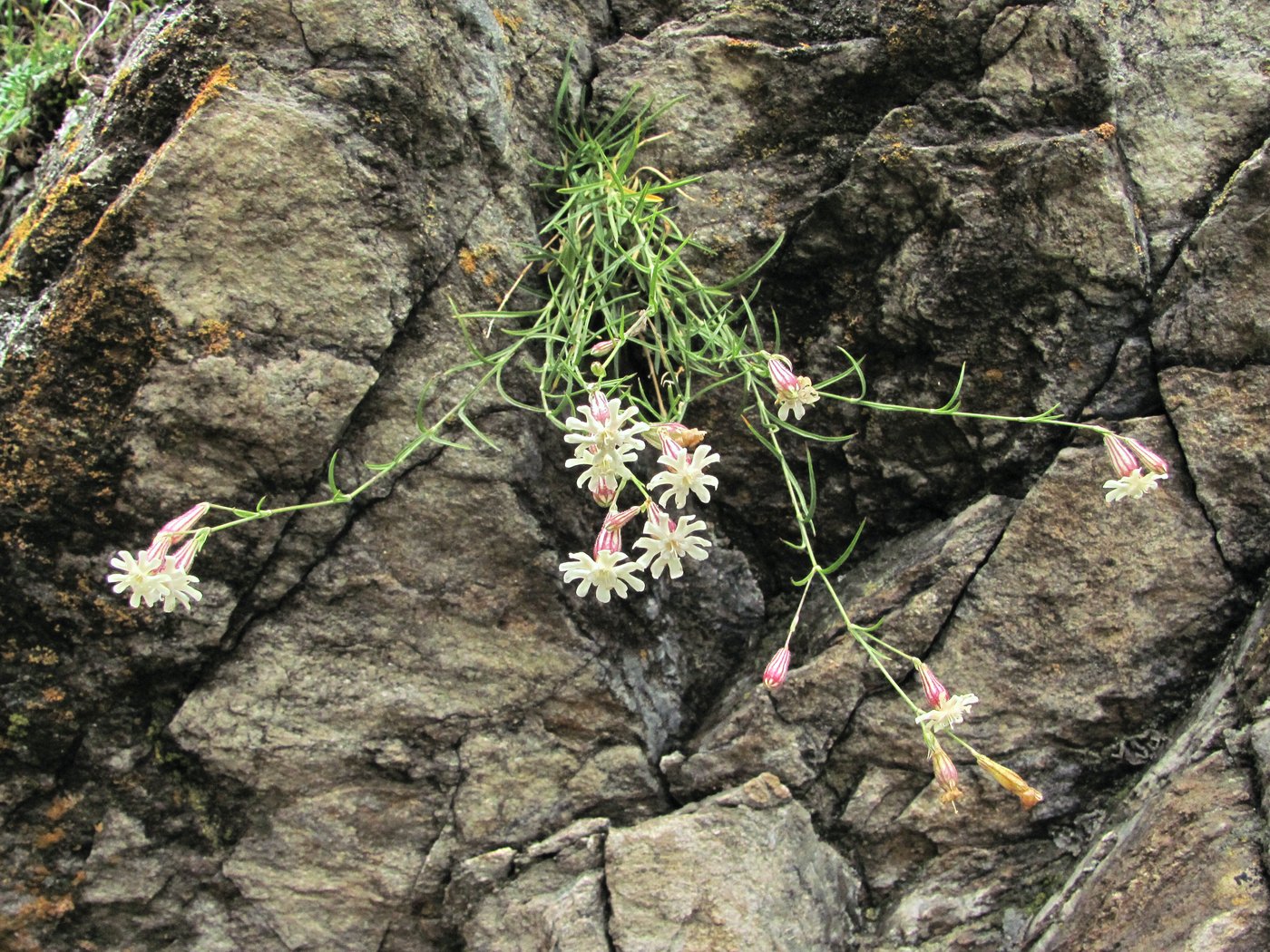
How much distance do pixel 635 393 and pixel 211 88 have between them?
4.23ft

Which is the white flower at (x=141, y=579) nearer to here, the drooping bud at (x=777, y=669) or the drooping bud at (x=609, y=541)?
the drooping bud at (x=609, y=541)

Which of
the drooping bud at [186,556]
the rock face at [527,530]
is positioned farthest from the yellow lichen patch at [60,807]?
the drooping bud at [186,556]

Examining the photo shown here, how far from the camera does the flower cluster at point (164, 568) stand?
77.9 inches

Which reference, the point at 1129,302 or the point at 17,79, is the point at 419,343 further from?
the point at 17,79

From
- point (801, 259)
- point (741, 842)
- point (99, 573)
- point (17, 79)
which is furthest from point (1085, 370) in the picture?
point (17, 79)

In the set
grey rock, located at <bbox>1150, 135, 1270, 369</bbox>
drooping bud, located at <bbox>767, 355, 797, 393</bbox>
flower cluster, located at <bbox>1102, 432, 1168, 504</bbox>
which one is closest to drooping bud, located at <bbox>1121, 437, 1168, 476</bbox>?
flower cluster, located at <bbox>1102, 432, 1168, 504</bbox>

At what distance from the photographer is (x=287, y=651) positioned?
241cm

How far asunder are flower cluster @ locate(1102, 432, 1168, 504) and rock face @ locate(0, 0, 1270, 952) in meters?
0.18

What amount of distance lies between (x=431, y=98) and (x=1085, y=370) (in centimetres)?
178

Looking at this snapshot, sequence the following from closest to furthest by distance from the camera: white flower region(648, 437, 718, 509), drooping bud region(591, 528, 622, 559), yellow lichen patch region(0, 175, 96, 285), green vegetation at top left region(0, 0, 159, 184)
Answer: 1. white flower region(648, 437, 718, 509)
2. drooping bud region(591, 528, 622, 559)
3. yellow lichen patch region(0, 175, 96, 285)
4. green vegetation at top left region(0, 0, 159, 184)

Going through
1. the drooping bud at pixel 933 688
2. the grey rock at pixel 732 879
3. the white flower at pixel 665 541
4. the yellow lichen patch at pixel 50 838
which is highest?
the white flower at pixel 665 541

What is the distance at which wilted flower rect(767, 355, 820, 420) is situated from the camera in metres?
2.21

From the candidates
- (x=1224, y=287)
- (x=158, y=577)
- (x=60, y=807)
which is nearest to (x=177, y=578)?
(x=158, y=577)

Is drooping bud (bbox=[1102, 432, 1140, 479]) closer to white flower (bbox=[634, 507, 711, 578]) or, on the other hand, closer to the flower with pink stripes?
white flower (bbox=[634, 507, 711, 578])
